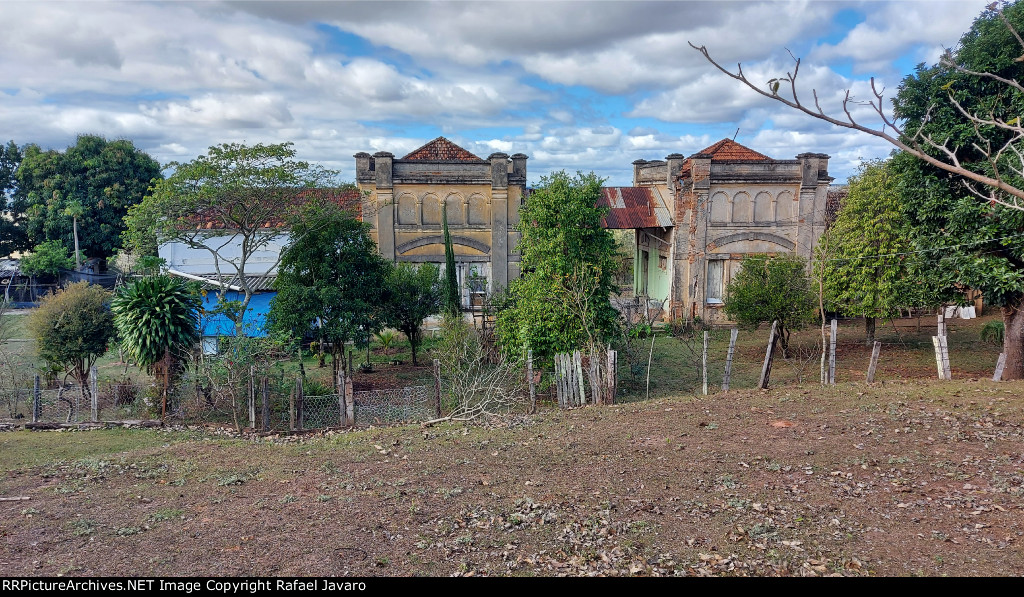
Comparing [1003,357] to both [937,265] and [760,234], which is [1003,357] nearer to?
[937,265]

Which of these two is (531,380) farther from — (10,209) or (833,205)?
(10,209)

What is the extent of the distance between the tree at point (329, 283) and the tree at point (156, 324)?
1952mm

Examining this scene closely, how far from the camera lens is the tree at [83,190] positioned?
30.8 meters

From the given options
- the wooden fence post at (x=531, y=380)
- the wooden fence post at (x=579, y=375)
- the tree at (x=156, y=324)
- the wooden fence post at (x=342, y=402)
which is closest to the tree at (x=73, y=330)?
the tree at (x=156, y=324)

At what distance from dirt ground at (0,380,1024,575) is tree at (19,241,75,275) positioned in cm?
2292

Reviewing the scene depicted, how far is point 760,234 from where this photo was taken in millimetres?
23562

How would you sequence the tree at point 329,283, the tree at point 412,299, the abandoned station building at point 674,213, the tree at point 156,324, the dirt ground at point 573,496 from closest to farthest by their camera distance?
the dirt ground at point 573,496, the tree at point 156,324, the tree at point 329,283, the tree at point 412,299, the abandoned station building at point 674,213

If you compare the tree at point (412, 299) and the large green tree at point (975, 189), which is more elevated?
the large green tree at point (975, 189)

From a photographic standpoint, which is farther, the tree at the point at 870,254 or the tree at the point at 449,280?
the tree at the point at 449,280

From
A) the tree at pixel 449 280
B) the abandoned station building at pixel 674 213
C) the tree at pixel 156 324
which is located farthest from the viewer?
the abandoned station building at pixel 674 213

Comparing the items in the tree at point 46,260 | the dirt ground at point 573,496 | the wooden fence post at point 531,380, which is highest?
the tree at point 46,260

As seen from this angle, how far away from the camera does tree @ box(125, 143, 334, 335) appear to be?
15.7 meters

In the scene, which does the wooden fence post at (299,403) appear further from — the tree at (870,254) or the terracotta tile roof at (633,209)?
the terracotta tile roof at (633,209)

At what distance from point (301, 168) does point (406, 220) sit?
6.55 m
